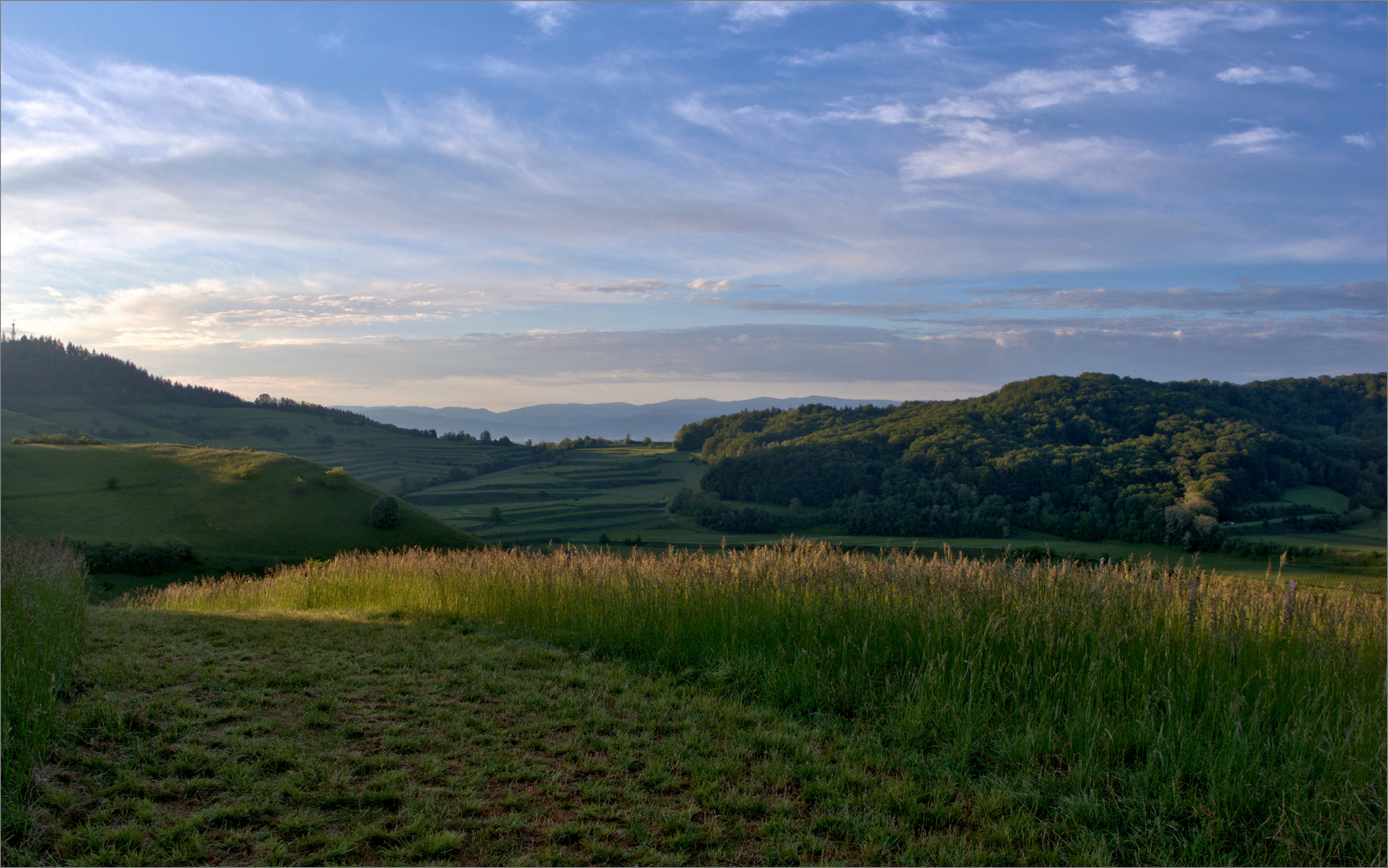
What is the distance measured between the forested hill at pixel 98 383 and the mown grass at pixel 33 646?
11041 centimetres

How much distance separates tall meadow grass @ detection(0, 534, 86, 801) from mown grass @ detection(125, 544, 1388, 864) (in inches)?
161

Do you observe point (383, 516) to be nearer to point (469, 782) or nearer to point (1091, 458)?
point (1091, 458)

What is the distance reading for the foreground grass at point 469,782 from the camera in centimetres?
319

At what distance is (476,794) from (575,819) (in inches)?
26.0

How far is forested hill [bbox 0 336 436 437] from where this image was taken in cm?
9484

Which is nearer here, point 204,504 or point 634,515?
point 204,504

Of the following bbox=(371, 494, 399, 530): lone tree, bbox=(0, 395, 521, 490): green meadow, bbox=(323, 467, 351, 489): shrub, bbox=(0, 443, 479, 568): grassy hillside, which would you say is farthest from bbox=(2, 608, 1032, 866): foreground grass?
bbox=(0, 395, 521, 490): green meadow

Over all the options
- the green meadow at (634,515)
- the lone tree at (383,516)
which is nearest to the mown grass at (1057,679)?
the green meadow at (634,515)

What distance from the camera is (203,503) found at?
50.3 metres

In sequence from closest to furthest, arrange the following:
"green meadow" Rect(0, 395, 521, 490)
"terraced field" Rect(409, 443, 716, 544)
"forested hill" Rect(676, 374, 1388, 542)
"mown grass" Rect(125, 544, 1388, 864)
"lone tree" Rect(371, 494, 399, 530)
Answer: "mown grass" Rect(125, 544, 1388, 864) → "forested hill" Rect(676, 374, 1388, 542) → "lone tree" Rect(371, 494, 399, 530) → "terraced field" Rect(409, 443, 716, 544) → "green meadow" Rect(0, 395, 521, 490)

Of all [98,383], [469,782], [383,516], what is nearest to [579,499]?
[383,516]

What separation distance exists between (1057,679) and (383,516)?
5596 cm

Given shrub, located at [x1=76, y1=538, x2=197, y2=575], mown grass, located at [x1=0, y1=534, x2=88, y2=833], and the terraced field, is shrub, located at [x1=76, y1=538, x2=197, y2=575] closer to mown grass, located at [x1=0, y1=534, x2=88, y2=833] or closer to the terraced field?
the terraced field

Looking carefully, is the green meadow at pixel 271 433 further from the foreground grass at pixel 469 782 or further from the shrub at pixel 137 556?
→ the foreground grass at pixel 469 782
